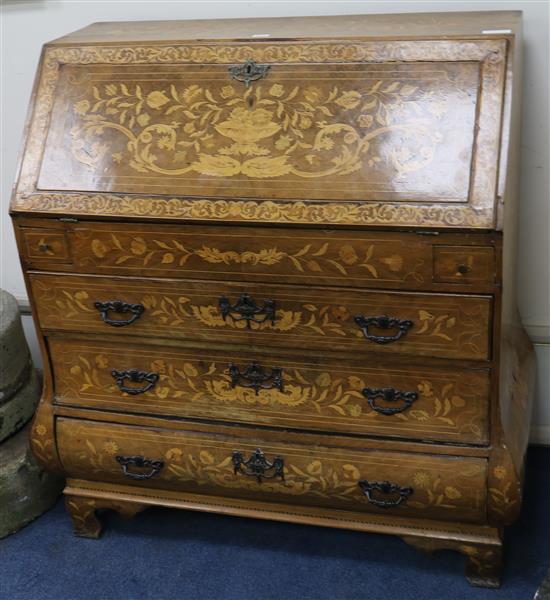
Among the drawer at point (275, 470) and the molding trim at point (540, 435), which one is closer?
the drawer at point (275, 470)

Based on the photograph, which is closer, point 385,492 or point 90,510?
point 385,492

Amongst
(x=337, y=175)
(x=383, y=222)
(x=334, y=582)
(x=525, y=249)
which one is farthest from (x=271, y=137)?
(x=334, y=582)

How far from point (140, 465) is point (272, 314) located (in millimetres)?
544

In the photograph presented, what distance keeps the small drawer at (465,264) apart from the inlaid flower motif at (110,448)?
2.91 ft

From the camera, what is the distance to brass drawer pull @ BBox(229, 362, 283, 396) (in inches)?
79.6

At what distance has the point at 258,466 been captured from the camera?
210 cm

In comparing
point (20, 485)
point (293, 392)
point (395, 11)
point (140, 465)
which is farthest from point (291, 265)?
point (20, 485)

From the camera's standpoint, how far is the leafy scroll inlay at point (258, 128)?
1.83 m

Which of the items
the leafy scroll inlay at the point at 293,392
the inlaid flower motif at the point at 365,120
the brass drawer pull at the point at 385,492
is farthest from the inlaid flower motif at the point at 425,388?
the inlaid flower motif at the point at 365,120

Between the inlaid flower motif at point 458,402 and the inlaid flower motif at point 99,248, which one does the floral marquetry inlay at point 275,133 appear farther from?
the inlaid flower motif at point 458,402

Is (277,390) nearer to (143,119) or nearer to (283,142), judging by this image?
(283,142)

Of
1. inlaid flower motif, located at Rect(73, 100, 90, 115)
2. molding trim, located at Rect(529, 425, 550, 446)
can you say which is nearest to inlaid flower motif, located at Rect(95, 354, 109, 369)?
inlaid flower motif, located at Rect(73, 100, 90, 115)

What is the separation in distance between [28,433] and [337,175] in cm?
118

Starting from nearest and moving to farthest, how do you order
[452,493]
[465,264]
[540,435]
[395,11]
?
[465,264]
[452,493]
[395,11]
[540,435]
